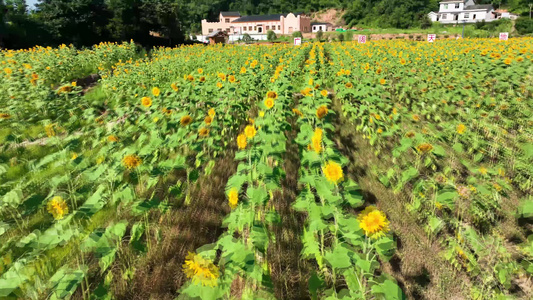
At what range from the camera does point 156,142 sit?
7.16ft

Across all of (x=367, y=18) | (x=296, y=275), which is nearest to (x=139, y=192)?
(x=296, y=275)

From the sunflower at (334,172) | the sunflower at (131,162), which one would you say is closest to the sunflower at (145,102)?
the sunflower at (131,162)

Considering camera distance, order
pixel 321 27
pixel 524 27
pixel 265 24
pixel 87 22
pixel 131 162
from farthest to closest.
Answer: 1. pixel 321 27
2. pixel 265 24
3. pixel 524 27
4. pixel 87 22
5. pixel 131 162

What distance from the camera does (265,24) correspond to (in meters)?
64.8

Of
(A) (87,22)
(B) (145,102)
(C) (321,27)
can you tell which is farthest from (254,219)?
(C) (321,27)

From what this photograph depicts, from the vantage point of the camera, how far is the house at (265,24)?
2442 inches

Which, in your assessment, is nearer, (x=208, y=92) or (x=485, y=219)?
(x=485, y=219)

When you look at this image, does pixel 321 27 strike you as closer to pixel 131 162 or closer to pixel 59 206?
pixel 131 162

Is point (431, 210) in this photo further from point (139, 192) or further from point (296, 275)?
point (139, 192)

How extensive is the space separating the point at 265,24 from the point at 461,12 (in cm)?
4193

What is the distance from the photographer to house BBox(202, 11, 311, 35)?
62031mm

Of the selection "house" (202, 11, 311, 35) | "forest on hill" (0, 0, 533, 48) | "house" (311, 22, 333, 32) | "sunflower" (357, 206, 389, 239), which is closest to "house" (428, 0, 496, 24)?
"house" (311, 22, 333, 32)

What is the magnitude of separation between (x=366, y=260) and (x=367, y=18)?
69.3 meters

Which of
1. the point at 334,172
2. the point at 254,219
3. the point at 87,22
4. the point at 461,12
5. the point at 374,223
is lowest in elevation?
the point at 254,219
